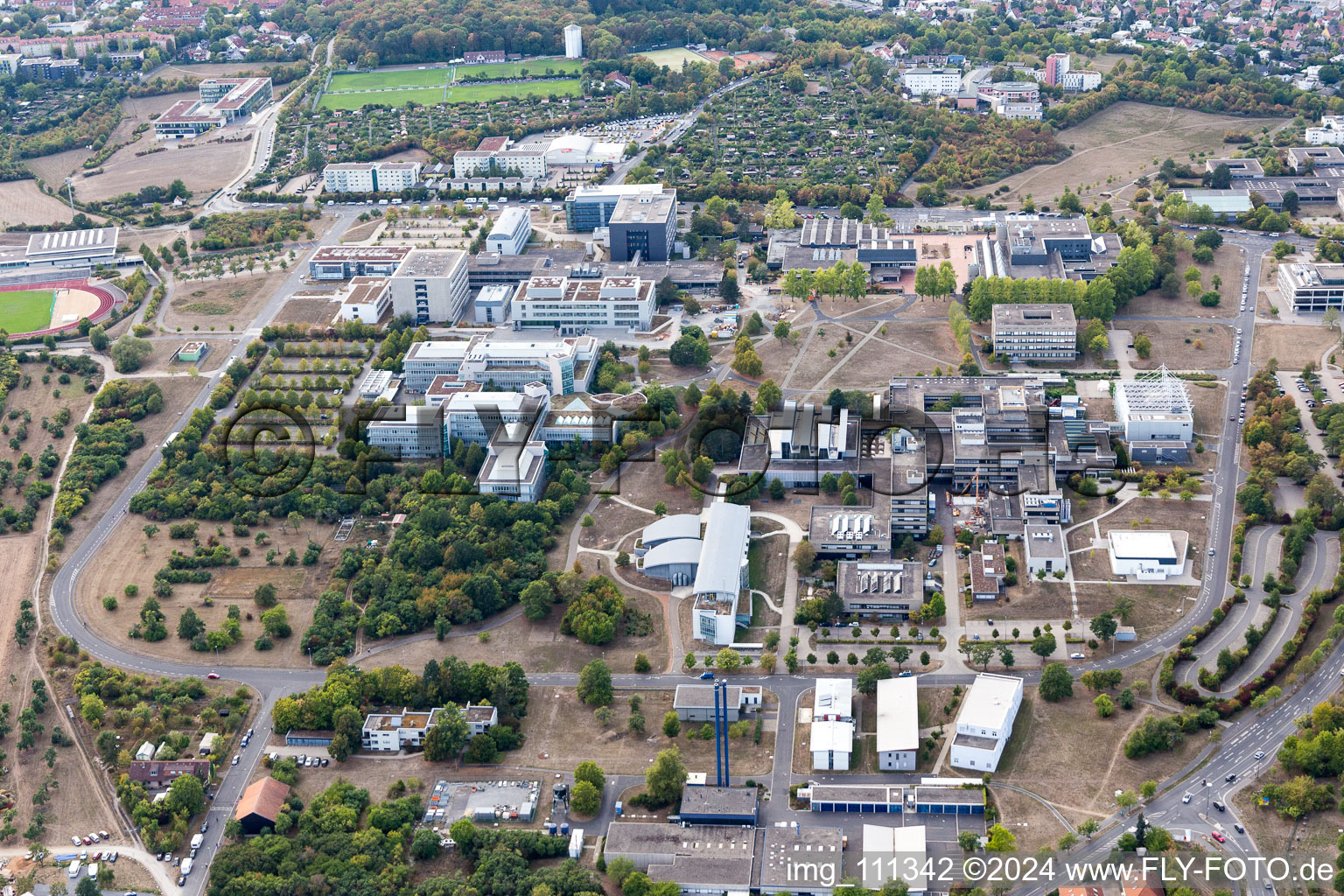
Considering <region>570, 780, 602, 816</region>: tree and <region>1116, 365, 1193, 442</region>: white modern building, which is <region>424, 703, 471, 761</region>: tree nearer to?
<region>570, 780, 602, 816</region>: tree

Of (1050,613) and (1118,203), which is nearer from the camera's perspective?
(1050,613)

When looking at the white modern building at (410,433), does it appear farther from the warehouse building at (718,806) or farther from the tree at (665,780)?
the warehouse building at (718,806)

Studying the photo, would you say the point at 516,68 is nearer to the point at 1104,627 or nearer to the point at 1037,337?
the point at 1037,337

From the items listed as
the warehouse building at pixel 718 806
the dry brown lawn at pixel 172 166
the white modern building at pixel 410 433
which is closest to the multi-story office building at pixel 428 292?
the white modern building at pixel 410 433

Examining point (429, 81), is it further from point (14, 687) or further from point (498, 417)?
point (14, 687)

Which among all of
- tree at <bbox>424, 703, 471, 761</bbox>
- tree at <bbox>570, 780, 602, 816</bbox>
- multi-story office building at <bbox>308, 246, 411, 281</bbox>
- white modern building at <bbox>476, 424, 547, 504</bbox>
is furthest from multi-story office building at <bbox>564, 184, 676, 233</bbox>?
tree at <bbox>570, 780, 602, 816</bbox>

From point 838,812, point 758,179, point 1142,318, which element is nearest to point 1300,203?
point 1142,318

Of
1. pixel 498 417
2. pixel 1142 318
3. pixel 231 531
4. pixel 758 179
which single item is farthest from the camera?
pixel 758 179

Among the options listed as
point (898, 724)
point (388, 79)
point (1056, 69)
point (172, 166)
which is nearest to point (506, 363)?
point (898, 724)
